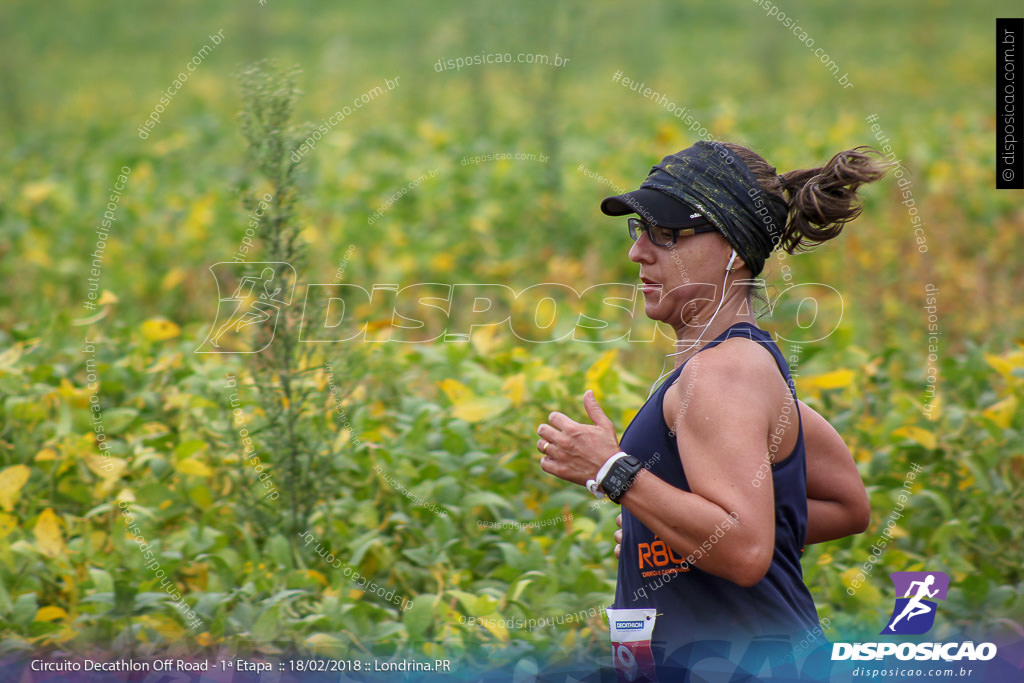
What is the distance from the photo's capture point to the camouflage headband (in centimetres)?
198

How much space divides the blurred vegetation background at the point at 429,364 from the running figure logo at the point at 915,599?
0.08 m

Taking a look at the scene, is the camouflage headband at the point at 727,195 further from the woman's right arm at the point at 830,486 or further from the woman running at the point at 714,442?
the woman's right arm at the point at 830,486

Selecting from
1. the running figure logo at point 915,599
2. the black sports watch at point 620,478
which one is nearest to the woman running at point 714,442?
the black sports watch at point 620,478

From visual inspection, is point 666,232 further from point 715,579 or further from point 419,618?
point 419,618

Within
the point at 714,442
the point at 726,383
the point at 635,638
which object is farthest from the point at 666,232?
the point at 635,638

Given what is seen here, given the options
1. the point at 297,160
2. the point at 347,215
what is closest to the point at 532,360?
the point at 297,160

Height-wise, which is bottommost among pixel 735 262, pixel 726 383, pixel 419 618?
pixel 419 618

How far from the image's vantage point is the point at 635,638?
6.47 feet

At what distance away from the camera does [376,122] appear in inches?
374

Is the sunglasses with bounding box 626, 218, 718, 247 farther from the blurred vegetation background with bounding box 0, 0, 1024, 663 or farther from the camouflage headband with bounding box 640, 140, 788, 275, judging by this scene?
the blurred vegetation background with bounding box 0, 0, 1024, 663

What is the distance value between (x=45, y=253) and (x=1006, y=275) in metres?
5.90

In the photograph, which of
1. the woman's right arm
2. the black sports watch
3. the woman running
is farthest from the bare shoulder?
the woman's right arm

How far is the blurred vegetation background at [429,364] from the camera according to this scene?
2883 millimetres

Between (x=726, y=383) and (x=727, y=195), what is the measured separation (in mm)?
431
